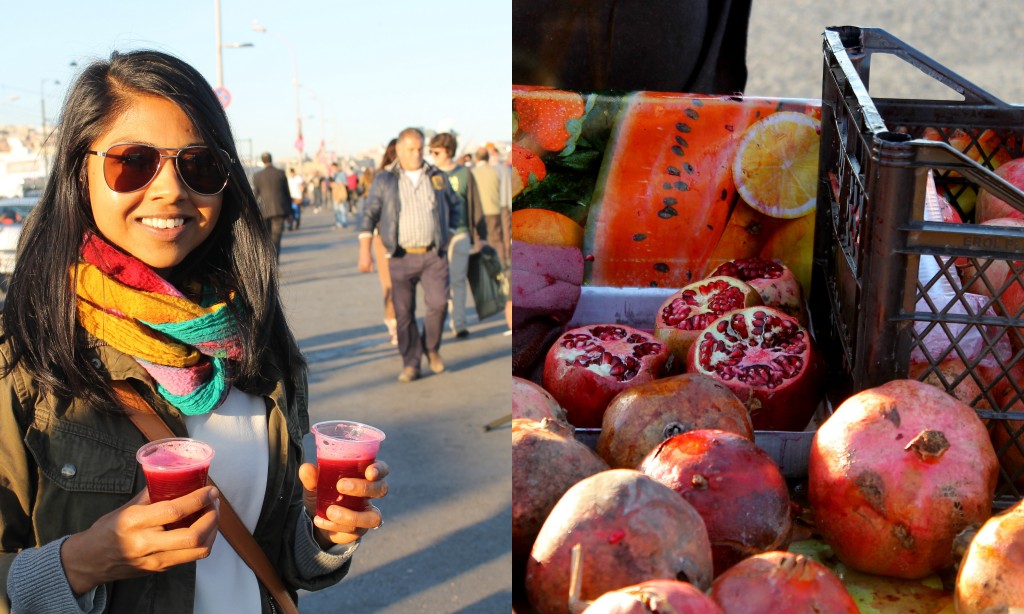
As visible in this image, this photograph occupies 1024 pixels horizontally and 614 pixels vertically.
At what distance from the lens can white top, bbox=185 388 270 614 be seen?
188cm

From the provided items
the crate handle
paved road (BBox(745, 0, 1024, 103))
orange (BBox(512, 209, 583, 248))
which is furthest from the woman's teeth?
paved road (BBox(745, 0, 1024, 103))

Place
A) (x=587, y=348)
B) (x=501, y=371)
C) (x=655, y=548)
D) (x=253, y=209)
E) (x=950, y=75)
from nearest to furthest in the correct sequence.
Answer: (x=655, y=548)
(x=253, y=209)
(x=587, y=348)
(x=950, y=75)
(x=501, y=371)

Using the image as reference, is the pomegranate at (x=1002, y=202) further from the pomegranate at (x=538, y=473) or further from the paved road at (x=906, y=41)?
the paved road at (x=906, y=41)

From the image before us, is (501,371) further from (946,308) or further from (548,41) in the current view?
(946,308)

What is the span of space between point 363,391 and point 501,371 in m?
1.33

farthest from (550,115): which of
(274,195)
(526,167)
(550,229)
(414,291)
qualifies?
(274,195)

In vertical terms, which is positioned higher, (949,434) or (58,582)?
(949,434)

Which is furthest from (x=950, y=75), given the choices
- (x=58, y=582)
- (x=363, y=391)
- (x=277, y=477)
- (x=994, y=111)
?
(x=363, y=391)

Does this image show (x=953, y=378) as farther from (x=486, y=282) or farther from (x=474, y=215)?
(x=474, y=215)

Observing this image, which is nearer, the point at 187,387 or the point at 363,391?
the point at 187,387

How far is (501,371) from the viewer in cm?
854

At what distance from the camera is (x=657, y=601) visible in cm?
121

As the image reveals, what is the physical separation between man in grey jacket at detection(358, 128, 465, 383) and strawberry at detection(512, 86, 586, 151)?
4773mm

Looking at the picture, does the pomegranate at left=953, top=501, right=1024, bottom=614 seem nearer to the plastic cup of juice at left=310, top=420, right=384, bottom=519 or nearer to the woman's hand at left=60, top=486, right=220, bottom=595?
the plastic cup of juice at left=310, top=420, right=384, bottom=519
